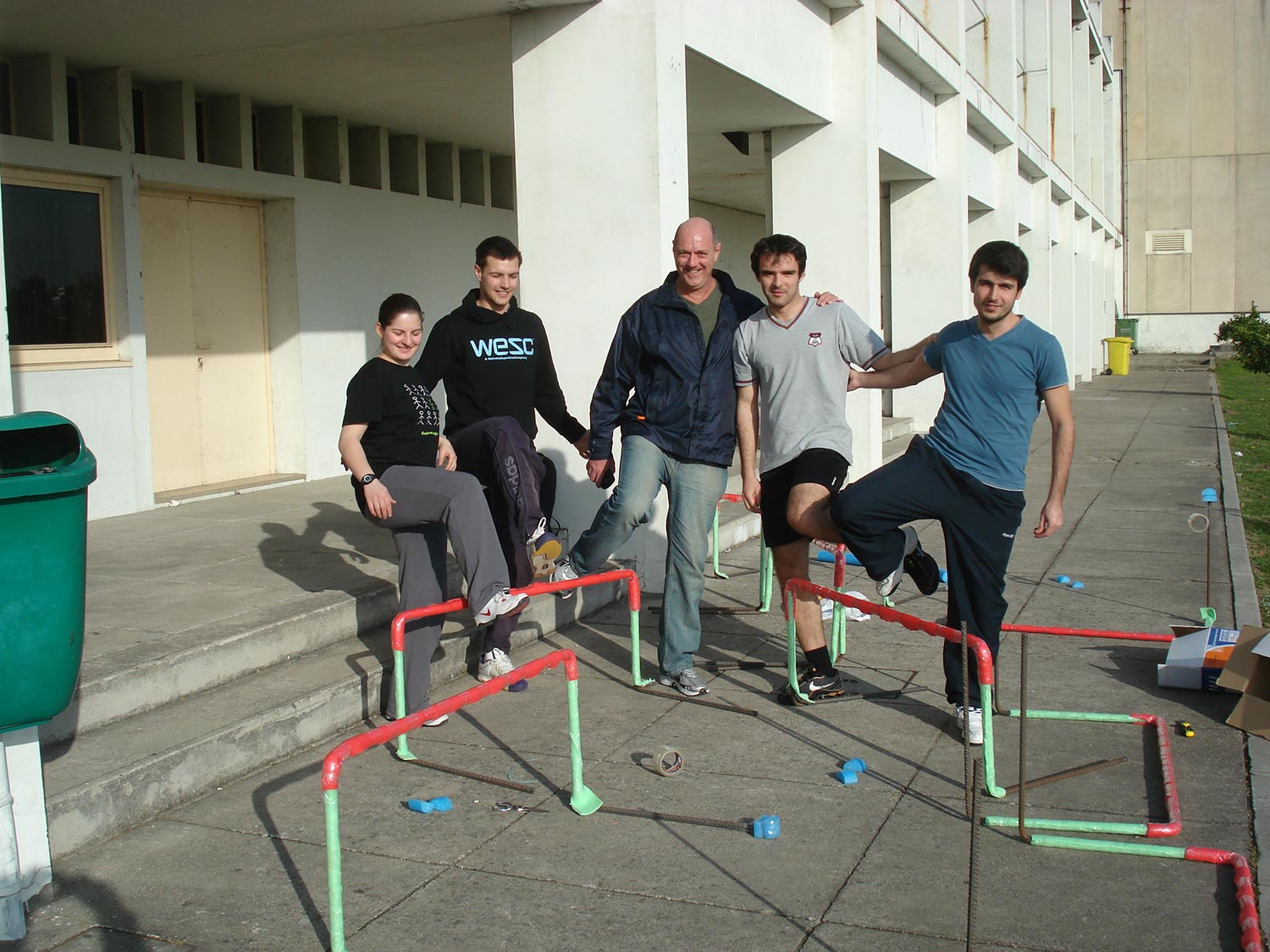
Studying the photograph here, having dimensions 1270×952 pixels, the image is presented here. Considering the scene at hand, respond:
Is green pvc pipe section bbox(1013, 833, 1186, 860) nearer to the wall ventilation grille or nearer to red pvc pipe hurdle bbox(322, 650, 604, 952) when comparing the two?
red pvc pipe hurdle bbox(322, 650, 604, 952)

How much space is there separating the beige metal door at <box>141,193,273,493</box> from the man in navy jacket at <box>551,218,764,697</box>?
549cm

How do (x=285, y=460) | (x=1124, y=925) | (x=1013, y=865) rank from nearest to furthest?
(x=1124, y=925), (x=1013, y=865), (x=285, y=460)

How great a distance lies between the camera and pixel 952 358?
16.2 feet

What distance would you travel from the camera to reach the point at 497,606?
5.06 meters

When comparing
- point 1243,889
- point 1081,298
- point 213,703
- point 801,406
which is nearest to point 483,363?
point 801,406

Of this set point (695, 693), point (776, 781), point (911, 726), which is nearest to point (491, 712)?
point (695, 693)

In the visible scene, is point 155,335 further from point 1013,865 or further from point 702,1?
point 1013,865

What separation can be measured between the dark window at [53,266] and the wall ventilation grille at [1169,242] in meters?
42.5

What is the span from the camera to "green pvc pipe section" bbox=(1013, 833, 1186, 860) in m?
3.87

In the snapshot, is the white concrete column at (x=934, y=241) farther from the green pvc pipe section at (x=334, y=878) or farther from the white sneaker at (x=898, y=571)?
the green pvc pipe section at (x=334, y=878)

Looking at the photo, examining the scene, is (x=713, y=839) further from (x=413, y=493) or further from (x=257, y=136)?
(x=257, y=136)

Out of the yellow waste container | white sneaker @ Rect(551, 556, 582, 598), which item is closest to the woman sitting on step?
white sneaker @ Rect(551, 556, 582, 598)

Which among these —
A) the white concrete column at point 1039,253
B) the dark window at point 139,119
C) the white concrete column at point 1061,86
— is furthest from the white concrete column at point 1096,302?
the dark window at point 139,119

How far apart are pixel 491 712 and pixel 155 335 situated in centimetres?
570
